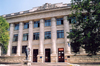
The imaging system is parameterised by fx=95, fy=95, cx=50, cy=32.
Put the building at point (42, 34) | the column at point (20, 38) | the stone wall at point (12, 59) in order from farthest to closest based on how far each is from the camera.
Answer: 1. the column at point (20, 38)
2. the stone wall at point (12, 59)
3. the building at point (42, 34)

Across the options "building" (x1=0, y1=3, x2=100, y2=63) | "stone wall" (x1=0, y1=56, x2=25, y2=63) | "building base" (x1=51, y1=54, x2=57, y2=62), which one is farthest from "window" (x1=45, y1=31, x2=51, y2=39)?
"stone wall" (x1=0, y1=56, x2=25, y2=63)

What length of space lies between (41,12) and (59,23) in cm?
590

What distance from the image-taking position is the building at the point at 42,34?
24203mm

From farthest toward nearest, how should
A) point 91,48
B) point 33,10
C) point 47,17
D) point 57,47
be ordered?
point 33,10
point 47,17
point 57,47
point 91,48

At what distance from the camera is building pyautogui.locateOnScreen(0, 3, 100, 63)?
24.2 m

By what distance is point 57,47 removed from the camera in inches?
967

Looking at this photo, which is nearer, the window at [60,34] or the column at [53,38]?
the column at [53,38]

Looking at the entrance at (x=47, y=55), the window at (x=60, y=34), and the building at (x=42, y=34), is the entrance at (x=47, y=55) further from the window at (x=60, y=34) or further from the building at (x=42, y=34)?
the window at (x=60, y=34)

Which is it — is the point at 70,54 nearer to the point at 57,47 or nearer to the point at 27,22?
the point at 57,47

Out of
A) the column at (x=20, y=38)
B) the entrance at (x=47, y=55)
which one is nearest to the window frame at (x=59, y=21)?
the entrance at (x=47, y=55)

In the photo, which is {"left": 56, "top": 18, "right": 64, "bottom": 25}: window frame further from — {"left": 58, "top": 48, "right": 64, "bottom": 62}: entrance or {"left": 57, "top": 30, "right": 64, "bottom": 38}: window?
{"left": 58, "top": 48, "right": 64, "bottom": 62}: entrance

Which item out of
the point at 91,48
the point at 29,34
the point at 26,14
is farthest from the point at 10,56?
the point at 91,48

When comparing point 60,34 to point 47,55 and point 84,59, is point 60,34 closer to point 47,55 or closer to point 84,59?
point 47,55

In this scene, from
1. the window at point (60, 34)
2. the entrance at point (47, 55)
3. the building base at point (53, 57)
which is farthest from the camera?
the window at point (60, 34)
